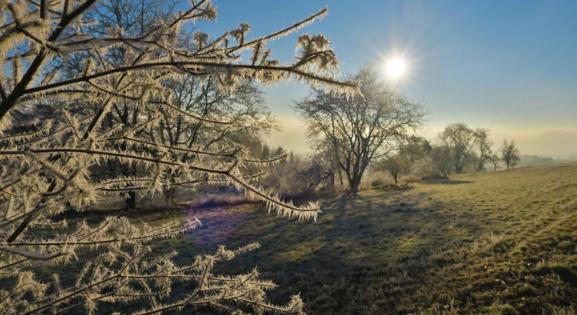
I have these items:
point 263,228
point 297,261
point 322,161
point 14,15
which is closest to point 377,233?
point 297,261

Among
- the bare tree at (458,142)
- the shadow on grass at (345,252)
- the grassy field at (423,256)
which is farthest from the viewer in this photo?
the bare tree at (458,142)

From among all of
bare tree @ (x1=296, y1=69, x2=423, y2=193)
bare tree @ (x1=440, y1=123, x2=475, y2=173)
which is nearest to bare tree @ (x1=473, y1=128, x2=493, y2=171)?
bare tree @ (x1=440, y1=123, x2=475, y2=173)

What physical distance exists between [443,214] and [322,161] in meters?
12.2

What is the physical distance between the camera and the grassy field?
5.08 meters

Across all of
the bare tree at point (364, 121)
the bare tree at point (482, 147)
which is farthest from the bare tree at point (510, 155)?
the bare tree at point (364, 121)

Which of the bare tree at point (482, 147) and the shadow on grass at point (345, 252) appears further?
the bare tree at point (482, 147)

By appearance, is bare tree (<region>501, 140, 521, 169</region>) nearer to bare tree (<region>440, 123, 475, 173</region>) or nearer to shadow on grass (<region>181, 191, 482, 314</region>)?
bare tree (<region>440, 123, 475, 173</region>)

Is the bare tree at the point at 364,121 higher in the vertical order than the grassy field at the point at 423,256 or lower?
higher

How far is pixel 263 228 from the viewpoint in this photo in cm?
1159

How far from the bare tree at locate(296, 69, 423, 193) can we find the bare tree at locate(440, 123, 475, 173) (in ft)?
143

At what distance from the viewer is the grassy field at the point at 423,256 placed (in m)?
5.08

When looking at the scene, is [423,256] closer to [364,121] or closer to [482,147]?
[364,121]

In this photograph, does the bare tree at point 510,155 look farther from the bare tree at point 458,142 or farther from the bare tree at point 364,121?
the bare tree at point 364,121

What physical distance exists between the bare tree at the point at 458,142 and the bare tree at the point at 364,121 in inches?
1711
